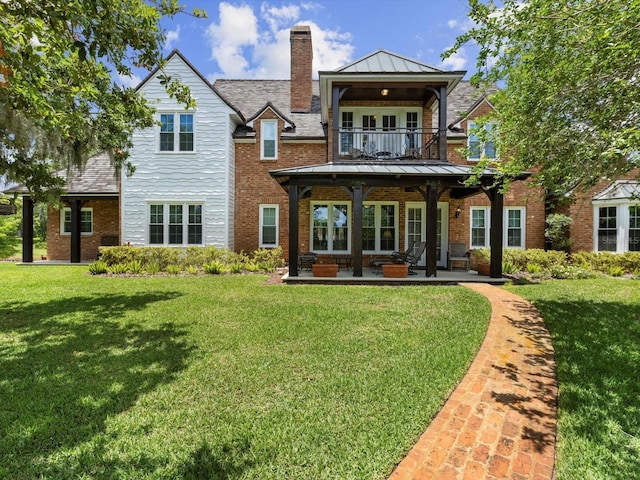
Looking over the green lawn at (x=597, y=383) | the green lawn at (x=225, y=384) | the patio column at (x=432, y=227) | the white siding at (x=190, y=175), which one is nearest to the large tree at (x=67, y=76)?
the green lawn at (x=225, y=384)

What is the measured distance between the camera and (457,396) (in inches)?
137

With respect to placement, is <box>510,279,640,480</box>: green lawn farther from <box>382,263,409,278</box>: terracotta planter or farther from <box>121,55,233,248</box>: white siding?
<box>121,55,233,248</box>: white siding

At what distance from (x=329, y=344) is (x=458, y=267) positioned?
9.90 meters

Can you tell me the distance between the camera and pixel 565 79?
5102 mm

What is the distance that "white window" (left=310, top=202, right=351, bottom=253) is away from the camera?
13.2 metres

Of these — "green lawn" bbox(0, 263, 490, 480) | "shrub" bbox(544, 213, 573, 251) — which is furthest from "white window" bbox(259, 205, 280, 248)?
"shrub" bbox(544, 213, 573, 251)

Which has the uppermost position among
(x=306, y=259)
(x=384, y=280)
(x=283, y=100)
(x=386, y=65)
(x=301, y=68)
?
(x=301, y=68)

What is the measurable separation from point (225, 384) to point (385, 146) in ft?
35.8

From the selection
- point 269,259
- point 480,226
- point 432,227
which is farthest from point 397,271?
point 480,226

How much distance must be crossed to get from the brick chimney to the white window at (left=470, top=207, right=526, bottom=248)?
31.7 ft

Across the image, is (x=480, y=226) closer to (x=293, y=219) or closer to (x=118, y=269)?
(x=293, y=219)

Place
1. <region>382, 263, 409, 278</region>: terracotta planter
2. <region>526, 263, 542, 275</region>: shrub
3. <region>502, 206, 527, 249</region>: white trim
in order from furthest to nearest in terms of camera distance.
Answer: <region>502, 206, 527, 249</region>: white trim → <region>526, 263, 542, 275</region>: shrub → <region>382, 263, 409, 278</region>: terracotta planter

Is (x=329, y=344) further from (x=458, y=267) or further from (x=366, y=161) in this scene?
(x=458, y=267)

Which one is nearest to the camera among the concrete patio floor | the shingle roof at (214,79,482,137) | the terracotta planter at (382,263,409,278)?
the concrete patio floor
